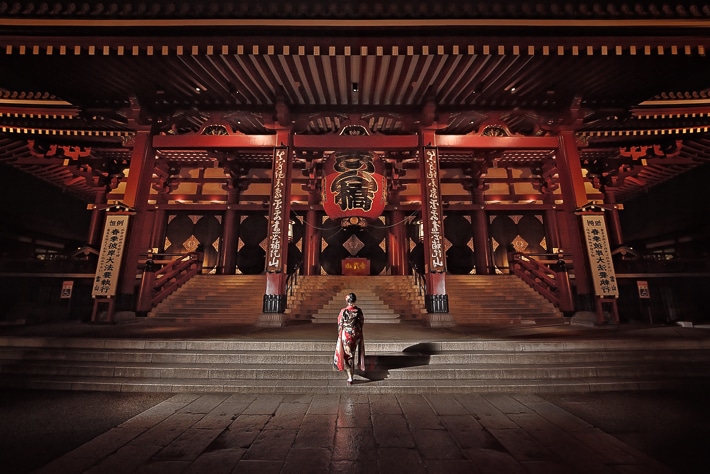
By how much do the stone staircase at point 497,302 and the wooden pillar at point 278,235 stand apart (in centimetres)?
463

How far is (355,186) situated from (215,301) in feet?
17.9

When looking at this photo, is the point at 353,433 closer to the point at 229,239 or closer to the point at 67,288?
the point at 67,288

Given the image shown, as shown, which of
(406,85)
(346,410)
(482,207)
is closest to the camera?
(346,410)

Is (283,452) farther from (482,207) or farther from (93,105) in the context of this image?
(482,207)

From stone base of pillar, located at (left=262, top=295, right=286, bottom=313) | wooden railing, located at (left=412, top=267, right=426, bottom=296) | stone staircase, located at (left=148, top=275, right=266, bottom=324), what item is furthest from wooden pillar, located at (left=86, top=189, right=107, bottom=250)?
wooden railing, located at (left=412, top=267, right=426, bottom=296)

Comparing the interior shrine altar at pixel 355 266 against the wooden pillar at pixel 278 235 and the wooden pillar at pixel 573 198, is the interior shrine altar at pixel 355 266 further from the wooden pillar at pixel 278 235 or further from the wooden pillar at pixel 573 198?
the wooden pillar at pixel 573 198

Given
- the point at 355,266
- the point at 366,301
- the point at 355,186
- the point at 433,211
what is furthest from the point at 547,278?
the point at 355,266

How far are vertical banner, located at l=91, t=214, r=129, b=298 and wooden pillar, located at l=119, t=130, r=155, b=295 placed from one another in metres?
0.21

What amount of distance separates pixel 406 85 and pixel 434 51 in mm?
1653

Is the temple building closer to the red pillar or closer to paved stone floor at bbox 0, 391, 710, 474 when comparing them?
the red pillar

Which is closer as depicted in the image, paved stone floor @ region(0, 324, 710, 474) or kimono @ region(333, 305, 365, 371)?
paved stone floor @ region(0, 324, 710, 474)

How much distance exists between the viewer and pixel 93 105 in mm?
8164

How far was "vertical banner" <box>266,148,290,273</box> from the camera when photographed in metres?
7.46

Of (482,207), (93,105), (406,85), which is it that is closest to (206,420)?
(406,85)
